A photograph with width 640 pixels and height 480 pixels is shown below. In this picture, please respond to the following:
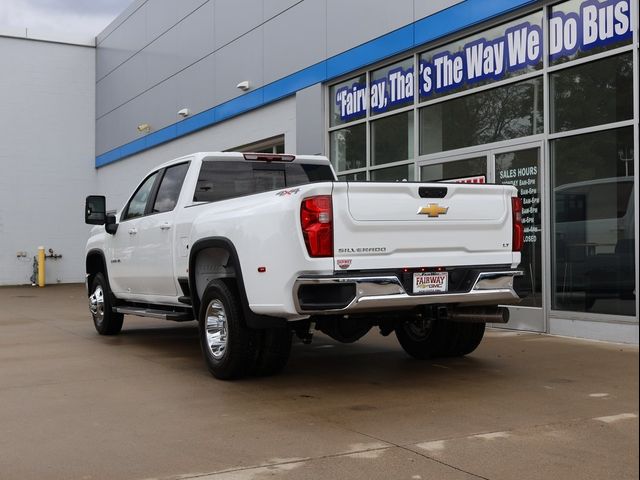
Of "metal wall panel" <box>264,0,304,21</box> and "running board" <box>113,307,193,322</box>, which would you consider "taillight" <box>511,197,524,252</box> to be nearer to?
"running board" <box>113,307,193,322</box>

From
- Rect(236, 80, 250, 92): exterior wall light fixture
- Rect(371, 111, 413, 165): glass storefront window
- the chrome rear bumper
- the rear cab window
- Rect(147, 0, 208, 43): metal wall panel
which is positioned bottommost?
the chrome rear bumper

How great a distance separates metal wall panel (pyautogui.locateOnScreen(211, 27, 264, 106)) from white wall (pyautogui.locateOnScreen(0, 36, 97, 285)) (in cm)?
1031

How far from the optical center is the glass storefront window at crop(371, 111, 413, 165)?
12.4m

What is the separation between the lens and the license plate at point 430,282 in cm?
599

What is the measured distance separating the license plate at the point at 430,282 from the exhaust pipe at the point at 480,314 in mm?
437

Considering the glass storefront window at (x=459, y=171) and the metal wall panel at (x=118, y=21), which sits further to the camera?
the metal wall panel at (x=118, y=21)

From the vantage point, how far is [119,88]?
24.8 meters

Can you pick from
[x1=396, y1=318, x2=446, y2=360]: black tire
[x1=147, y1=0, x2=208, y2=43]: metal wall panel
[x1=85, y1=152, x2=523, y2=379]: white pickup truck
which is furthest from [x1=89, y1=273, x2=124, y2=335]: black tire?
[x1=147, y1=0, x2=208, y2=43]: metal wall panel

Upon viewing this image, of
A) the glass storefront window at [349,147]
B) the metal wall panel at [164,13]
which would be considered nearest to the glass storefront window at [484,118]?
the glass storefront window at [349,147]

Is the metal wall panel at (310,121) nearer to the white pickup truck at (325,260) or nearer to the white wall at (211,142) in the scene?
the white wall at (211,142)

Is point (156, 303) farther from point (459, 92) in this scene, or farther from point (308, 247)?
point (459, 92)

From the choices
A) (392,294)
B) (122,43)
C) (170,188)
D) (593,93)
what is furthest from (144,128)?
(392,294)

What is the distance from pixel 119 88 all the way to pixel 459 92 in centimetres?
1627

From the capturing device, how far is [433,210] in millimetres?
6074
